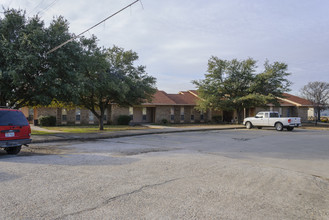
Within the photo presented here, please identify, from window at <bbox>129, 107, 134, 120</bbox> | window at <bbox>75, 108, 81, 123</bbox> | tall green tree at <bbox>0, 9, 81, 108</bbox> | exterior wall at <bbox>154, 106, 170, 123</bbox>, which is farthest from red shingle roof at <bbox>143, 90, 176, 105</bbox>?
tall green tree at <bbox>0, 9, 81, 108</bbox>

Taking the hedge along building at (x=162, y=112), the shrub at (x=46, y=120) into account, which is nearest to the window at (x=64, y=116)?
the hedge along building at (x=162, y=112)

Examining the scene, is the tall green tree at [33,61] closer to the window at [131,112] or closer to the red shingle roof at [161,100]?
the window at [131,112]

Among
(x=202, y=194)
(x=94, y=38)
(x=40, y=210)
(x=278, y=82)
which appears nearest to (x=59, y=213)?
(x=40, y=210)

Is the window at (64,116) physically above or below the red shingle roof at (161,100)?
below

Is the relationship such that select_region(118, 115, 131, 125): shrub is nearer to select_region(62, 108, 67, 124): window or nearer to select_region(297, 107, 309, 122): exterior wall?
select_region(62, 108, 67, 124): window

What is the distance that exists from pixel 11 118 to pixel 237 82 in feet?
88.1

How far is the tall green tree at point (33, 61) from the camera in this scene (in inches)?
527

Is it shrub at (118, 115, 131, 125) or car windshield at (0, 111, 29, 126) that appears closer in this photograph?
car windshield at (0, 111, 29, 126)

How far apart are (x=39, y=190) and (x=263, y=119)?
80.8 ft

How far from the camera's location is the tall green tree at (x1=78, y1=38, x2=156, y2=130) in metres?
18.1

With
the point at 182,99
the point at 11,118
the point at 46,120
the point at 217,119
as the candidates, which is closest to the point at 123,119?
the point at 46,120

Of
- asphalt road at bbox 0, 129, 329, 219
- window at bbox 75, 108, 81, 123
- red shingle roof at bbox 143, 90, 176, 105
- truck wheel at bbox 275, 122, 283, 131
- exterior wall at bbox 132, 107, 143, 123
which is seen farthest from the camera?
exterior wall at bbox 132, 107, 143, 123

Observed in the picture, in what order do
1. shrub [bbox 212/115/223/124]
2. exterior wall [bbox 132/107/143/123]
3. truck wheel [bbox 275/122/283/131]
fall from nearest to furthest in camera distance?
1. truck wheel [bbox 275/122/283/131]
2. exterior wall [bbox 132/107/143/123]
3. shrub [bbox 212/115/223/124]

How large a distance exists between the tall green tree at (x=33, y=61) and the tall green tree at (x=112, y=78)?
1.89m
